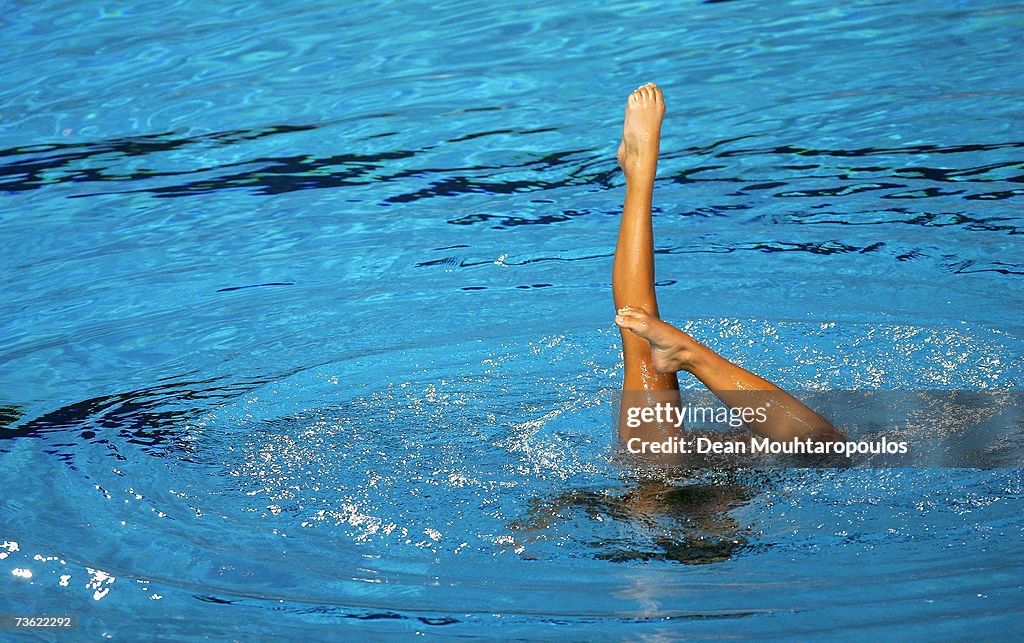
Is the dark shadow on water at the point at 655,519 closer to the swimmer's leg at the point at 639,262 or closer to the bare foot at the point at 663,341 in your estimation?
the swimmer's leg at the point at 639,262

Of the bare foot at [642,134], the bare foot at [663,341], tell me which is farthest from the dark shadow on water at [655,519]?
the bare foot at [642,134]

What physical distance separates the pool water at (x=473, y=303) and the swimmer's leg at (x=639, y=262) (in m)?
0.22

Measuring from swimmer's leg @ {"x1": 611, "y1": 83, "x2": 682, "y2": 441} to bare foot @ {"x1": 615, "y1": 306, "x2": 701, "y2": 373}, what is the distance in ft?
0.57

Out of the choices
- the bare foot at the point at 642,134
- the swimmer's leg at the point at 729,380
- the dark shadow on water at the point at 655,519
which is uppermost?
the bare foot at the point at 642,134

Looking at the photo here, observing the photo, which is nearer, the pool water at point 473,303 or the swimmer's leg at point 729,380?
the pool water at point 473,303

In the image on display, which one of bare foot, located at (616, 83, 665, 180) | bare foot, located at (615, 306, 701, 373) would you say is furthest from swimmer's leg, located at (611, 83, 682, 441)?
bare foot, located at (615, 306, 701, 373)

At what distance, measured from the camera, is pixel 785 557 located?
3.06 meters

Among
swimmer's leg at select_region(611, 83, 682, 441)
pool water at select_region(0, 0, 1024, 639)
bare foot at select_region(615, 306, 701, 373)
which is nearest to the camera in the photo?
pool water at select_region(0, 0, 1024, 639)

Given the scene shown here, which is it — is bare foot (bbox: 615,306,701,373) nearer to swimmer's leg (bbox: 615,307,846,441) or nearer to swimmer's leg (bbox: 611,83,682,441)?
swimmer's leg (bbox: 615,307,846,441)

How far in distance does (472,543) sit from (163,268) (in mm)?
2700

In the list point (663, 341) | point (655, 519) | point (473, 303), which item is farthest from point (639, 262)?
point (473, 303)

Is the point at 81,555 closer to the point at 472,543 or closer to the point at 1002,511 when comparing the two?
the point at 472,543

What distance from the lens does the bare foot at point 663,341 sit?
3174mm

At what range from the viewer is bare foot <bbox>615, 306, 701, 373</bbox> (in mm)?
3174
